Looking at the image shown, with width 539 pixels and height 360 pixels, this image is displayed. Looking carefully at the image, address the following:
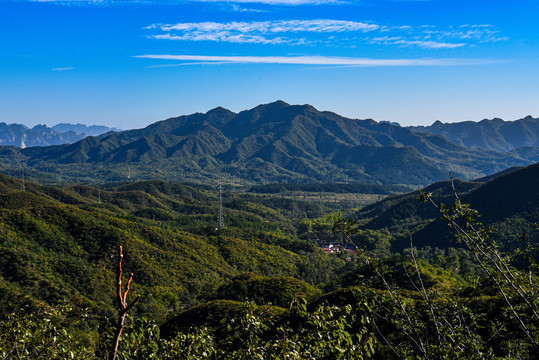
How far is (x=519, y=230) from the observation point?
358ft

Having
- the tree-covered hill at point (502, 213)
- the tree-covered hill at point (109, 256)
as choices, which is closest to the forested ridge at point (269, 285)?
the tree-covered hill at point (109, 256)

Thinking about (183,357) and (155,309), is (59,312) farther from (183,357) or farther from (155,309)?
(155,309)

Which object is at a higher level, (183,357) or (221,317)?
(183,357)

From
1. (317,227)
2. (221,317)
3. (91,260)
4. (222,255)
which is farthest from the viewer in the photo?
(317,227)

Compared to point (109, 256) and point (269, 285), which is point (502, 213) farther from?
point (109, 256)

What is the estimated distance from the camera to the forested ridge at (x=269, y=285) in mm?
9695

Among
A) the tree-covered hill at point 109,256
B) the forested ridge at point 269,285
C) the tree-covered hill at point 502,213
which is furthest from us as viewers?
the tree-covered hill at point 502,213

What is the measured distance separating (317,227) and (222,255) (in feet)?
221

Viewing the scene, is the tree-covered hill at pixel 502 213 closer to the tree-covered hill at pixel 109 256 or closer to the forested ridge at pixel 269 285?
the forested ridge at pixel 269 285

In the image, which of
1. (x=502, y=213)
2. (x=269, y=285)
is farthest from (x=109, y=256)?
(x=502, y=213)

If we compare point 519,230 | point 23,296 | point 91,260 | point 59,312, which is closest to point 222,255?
point 91,260

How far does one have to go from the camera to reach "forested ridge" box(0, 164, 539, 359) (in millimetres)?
9695

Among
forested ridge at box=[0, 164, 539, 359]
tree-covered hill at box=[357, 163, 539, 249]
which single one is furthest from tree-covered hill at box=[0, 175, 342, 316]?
tree-covered hill at box=[357, 163, 539, 249]

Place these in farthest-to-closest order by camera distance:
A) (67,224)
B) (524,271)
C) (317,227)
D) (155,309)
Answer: (317,227)
(67,224)
(155,309)
(524,271)
